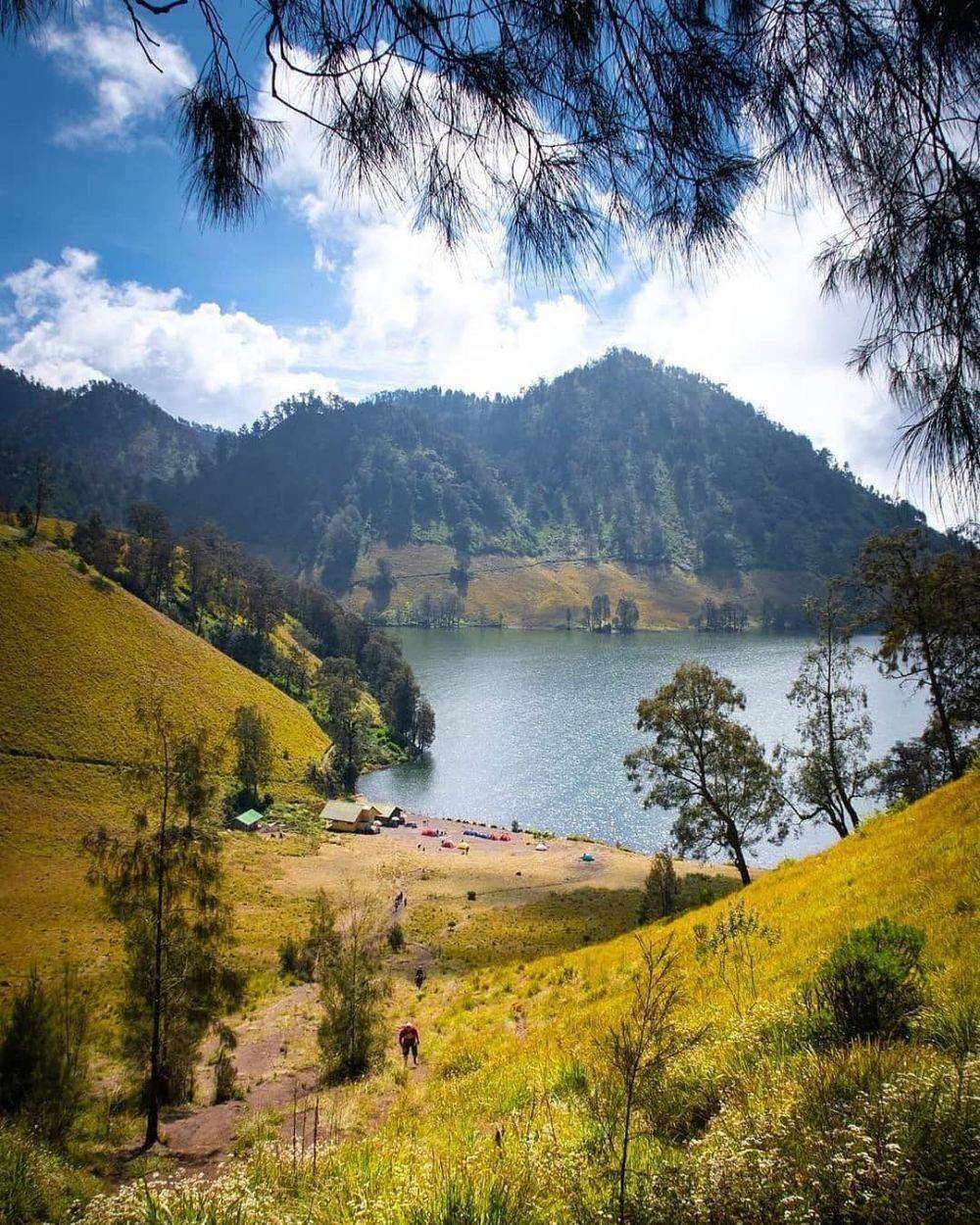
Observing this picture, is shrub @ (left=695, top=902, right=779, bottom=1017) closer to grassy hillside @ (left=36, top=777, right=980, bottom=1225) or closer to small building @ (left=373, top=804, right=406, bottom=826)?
grassy hillside @ (left=36, top=777, right=980, bottom=1225)

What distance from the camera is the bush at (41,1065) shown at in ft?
33.6

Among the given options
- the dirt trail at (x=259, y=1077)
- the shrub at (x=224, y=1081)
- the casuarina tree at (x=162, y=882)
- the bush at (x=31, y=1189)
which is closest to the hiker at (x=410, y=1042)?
the dirt trail at (x=259, y=1077)

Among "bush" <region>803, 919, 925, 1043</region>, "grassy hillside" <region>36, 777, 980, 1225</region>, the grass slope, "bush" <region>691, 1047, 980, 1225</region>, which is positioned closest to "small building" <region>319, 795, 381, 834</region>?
the grass slope

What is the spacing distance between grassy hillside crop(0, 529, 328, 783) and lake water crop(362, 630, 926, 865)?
1766 centimetres

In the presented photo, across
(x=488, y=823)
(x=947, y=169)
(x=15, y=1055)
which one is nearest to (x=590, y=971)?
(x=15, y=1055)

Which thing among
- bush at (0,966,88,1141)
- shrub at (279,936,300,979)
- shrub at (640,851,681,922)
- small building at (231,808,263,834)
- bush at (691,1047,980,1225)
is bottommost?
small building at (231,808,263,834)

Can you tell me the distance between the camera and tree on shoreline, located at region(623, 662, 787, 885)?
997 inches

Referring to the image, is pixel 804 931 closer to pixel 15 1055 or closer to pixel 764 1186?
pixel 764 1186

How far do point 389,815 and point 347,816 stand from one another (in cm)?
501

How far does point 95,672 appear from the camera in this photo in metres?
61.8

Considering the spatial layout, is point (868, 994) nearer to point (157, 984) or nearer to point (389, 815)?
point (157, 984)

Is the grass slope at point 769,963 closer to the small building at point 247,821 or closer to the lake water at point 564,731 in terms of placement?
the lake water at point 564,731

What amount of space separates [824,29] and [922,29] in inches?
17.2

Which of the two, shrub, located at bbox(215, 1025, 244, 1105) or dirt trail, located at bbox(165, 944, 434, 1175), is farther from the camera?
shrub, located at bbox(215, 1025, 244, 1105)
